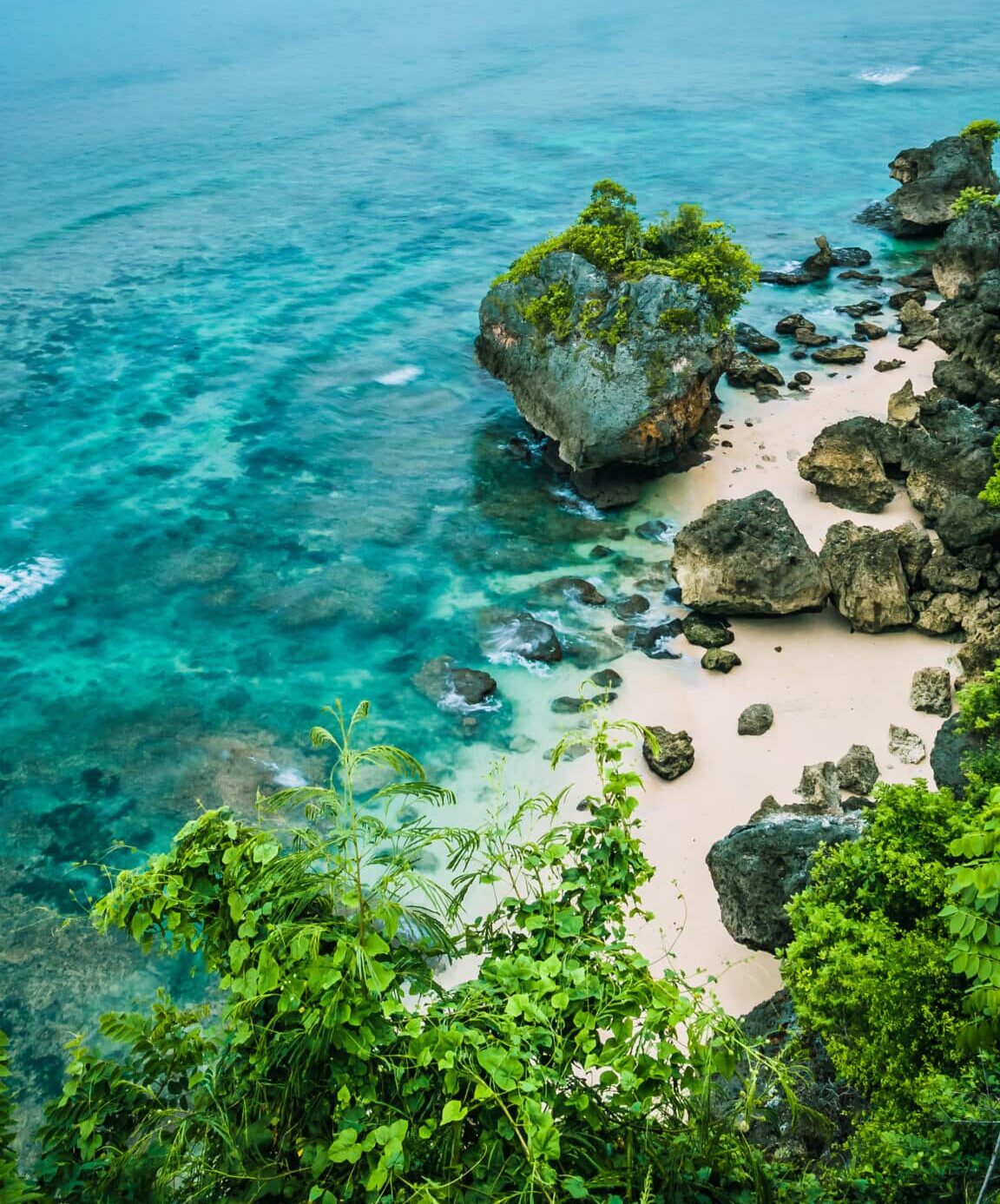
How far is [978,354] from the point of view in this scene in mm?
29703

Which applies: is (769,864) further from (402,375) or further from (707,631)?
(402,375)

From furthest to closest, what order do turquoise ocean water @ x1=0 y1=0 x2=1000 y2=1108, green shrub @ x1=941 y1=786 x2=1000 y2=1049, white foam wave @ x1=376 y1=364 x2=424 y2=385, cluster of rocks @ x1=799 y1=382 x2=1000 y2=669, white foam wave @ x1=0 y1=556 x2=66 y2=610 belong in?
white foam wave @ x1=376 y1=364 x2=424 y2=385 < white foam wave @ x1=0 y1=556 x2=66 y2=610 < turquoise ocean water @ x1=0 y1=0 x2=1000 y2=1108 < cluster of rocks @ x1=799 y1=382 x2=1000 y2=669 < green shrub @ x1=941 y1=786 x2=1000 y2=1049

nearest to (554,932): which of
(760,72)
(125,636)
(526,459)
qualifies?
(125,636)

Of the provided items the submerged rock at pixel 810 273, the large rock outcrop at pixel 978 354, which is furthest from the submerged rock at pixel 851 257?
the large rock outcrop at pixel 978 354

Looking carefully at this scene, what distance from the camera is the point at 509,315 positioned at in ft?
102

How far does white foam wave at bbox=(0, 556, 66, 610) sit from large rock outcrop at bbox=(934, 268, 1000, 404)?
26.8 metres

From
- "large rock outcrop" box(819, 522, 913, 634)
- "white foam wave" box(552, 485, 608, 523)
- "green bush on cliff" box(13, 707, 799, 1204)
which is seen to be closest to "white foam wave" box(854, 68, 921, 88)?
"white foam wave" box(552, 485, 608, 523)

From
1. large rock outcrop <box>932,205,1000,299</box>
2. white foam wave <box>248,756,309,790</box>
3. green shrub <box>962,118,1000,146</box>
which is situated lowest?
white foam wave <box>248,756,309,790</box>

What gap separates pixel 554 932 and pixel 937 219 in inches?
1930

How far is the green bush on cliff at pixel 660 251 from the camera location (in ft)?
94.7

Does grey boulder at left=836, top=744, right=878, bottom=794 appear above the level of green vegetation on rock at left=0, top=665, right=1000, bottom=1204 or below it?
below

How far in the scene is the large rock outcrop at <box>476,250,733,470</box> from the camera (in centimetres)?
2755

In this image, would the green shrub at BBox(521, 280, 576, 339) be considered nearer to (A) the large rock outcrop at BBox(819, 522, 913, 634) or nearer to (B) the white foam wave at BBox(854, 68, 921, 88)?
(A) the large rock outcrop at BBox(819, 522, 913, 634)

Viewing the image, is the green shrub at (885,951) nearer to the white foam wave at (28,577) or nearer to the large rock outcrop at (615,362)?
the large rock outcrop at (615,362)
